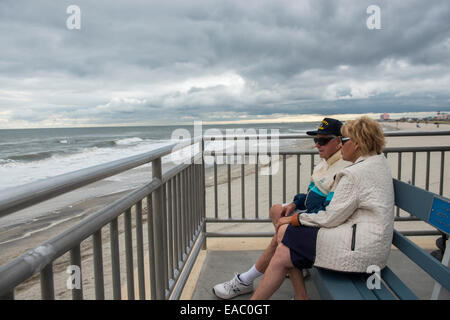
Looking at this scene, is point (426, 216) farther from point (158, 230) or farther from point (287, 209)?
point (158, 230)

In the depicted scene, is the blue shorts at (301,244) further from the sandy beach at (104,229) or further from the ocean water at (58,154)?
the ocean water at (58,154)

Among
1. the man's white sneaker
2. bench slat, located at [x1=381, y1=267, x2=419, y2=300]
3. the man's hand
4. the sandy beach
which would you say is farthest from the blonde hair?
the sandy beach

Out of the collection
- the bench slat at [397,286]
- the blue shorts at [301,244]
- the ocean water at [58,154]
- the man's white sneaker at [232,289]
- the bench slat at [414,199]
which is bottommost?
the ocean water at [58,154]

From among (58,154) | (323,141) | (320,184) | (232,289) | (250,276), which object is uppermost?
(323,141)

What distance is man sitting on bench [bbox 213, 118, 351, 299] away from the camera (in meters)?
2.37

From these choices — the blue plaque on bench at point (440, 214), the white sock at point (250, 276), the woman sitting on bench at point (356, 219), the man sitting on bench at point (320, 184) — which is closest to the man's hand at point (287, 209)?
the man sitting on bench at point (320, 184)

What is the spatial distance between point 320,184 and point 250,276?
3.21 feet

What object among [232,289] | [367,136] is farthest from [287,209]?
[367,136]

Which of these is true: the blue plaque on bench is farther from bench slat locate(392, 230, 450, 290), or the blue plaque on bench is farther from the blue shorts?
the blue shorts

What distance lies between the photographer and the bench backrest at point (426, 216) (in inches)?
57.9

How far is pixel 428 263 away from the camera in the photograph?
5.19ft

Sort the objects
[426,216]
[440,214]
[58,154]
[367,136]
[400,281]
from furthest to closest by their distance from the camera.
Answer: [58,154] < [367,136] < [400,281] < [426,216] < [440,214]

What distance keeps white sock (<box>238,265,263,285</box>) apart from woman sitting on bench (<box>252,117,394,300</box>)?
0.63 metres
